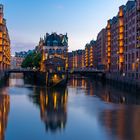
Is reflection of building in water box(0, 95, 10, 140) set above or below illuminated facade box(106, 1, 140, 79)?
below

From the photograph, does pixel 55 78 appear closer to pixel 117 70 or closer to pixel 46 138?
pixel 117 70

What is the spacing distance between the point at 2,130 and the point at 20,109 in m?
18.5

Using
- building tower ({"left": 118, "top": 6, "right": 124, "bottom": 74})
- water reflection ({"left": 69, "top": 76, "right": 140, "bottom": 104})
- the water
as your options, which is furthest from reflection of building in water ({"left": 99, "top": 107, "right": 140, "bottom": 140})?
building tower ({"left": 118, "top": 6, "right": 124, "bottom": 74})

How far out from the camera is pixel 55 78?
12250 centimetres

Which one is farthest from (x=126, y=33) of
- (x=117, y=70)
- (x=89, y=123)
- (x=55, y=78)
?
(x=89, y=123)

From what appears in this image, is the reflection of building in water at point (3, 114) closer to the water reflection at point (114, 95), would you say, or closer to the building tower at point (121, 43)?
the water reflection at point (114, 95)

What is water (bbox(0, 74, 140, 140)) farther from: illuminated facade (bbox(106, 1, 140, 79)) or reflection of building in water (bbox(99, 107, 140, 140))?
illuminated facade (bbox(106, 1, 140, 79))

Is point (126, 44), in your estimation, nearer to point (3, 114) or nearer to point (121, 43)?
point (121, 43)

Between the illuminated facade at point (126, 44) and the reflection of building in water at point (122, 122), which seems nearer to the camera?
the reflection of building in water at point (122, 122)

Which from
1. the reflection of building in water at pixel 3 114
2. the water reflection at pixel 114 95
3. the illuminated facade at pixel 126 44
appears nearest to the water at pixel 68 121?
the reflection of building in water at pixel 3 114

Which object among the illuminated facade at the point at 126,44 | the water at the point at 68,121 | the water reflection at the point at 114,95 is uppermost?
the illuminated facade at the point at 126,44

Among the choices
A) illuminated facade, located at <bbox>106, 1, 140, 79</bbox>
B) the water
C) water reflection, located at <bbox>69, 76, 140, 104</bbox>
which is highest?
illuminated facade, located at <bbox>106, 1, 140, 79</bbox>

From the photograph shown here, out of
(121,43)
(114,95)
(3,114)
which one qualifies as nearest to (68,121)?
(3,114)

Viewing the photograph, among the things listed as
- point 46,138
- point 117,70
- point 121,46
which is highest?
point 121,46
